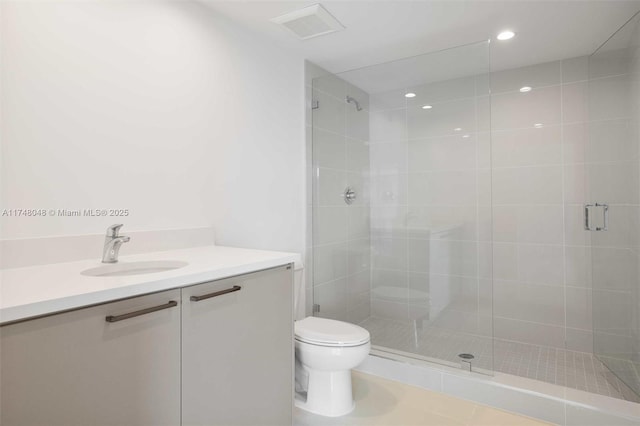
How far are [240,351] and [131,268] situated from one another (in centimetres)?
56

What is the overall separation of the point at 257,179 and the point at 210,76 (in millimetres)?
648

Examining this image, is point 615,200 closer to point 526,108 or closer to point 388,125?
point 526,108

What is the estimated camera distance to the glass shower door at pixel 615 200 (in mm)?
2043

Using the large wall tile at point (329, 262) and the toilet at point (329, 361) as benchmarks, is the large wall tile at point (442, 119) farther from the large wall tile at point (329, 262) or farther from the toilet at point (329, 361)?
the toilet at point (329, 361)

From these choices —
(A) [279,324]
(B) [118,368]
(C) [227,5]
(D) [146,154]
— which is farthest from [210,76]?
(B) [118,368]

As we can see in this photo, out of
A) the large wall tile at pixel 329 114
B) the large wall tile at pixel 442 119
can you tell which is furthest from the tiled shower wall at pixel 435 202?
the large wall tile at pixel 329 114

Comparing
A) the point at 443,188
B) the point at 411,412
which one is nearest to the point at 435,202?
the point at 443,188

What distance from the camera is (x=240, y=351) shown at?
52.7 inches

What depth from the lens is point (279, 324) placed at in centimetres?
152

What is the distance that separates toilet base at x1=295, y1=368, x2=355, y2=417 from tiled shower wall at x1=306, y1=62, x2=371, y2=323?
818 mm

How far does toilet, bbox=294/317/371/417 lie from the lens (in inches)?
73.8

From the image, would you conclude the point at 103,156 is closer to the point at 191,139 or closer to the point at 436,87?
the point at 191,139

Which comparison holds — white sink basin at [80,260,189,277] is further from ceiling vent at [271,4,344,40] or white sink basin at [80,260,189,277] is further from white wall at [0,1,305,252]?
ceiling vent at [271,4,344,40]

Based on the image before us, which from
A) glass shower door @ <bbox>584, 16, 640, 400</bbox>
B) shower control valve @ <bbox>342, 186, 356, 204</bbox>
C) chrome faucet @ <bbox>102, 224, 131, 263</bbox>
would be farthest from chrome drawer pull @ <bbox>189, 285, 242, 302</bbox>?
glass shower door @ <bbox>584, 16, 640, 400</bbox>
